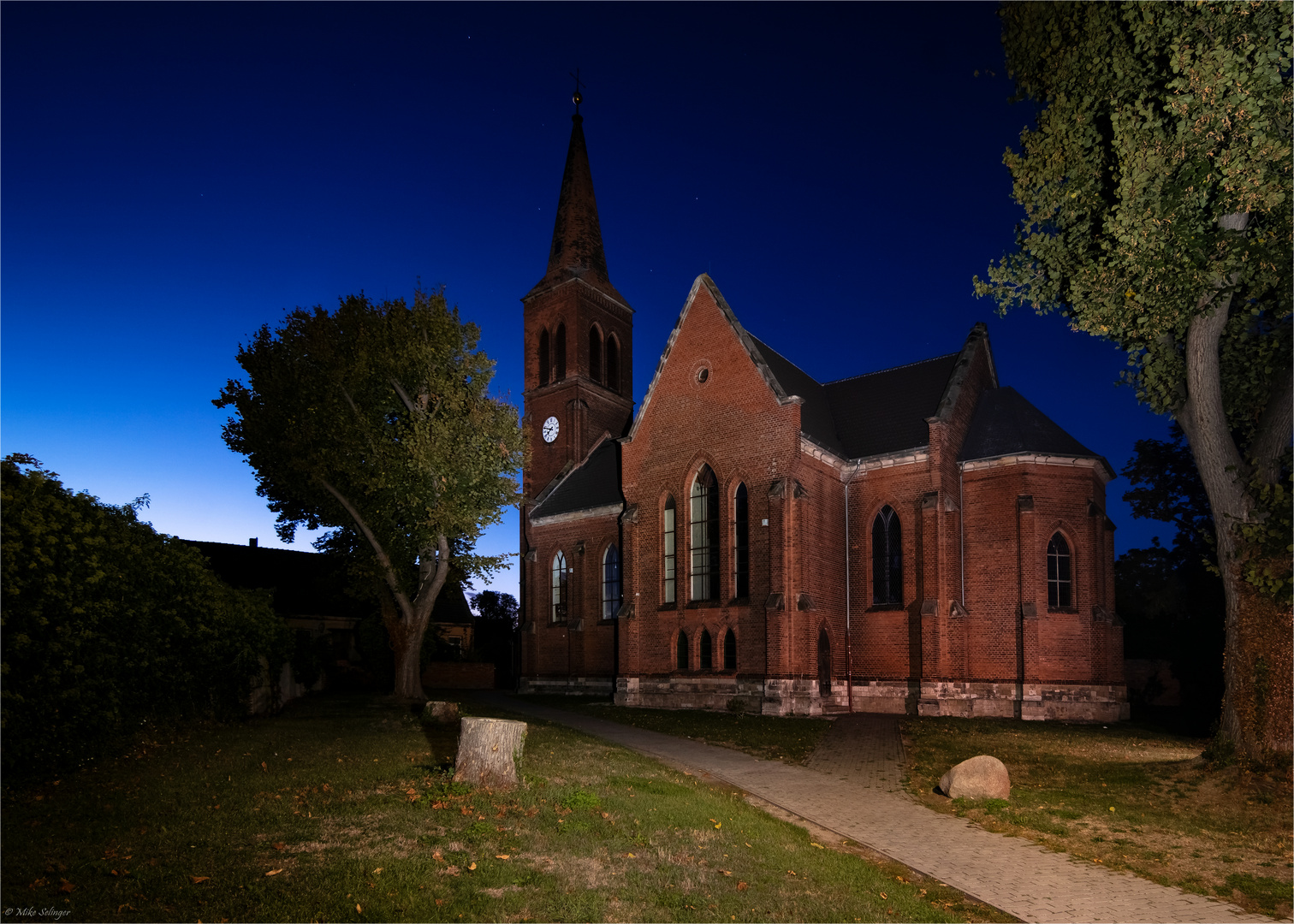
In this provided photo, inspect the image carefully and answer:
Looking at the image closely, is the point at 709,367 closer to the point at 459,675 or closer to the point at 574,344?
the point at 574,344

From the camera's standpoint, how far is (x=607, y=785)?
38.8 ft

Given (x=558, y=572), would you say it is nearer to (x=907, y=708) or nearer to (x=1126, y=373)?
(x=907, y=708)

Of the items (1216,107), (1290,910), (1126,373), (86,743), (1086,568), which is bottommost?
(1290,910)

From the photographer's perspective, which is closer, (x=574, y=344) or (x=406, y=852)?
(x=406, y=852)

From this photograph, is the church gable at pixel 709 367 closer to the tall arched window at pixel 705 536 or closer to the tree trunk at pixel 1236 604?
the tall arched window at pixel 705 536

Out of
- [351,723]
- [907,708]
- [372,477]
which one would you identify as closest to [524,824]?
[351,723]

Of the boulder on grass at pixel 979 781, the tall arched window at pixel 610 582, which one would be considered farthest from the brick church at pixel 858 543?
the boulder on grass at pixel 979 781

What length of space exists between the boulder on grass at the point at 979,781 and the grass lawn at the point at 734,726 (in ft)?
14.6

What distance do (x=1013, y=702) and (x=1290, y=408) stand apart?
16.1 meters

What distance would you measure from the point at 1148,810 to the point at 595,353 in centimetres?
3548

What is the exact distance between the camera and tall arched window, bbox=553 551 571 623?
38906 millimetres

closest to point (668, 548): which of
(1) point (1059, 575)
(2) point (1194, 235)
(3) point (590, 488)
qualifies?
(3) point (590, 488)

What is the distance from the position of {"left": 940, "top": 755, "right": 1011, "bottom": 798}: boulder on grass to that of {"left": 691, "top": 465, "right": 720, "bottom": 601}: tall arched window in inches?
684

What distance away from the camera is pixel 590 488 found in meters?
39.2
